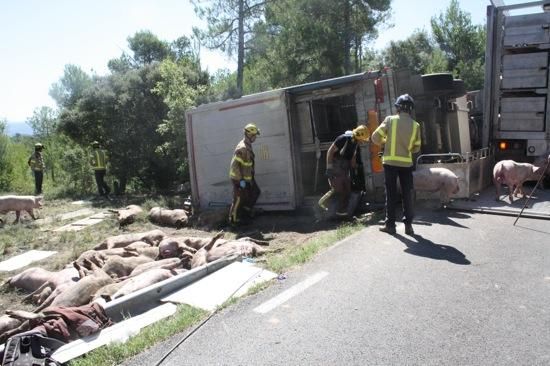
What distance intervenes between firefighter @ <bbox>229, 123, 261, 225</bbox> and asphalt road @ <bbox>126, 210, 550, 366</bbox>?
3646 millimetres

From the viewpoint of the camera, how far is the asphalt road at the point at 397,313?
3.16 meters

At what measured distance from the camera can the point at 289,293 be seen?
4.35 metres

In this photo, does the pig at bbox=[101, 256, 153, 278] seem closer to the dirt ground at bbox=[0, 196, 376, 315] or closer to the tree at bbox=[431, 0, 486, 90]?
the dirt ground at bbox=[0, 196, 376, 315]

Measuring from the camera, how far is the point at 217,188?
1046 cm

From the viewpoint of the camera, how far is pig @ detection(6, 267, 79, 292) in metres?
6.06

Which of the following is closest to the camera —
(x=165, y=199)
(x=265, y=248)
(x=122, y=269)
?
(x=122, y=269)

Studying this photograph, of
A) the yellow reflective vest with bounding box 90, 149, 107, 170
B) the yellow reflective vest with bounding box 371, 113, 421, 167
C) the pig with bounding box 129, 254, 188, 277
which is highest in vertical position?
the yellow reflective vest with bounding box 371, 113, 421, 167

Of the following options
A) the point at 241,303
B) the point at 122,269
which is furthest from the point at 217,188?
the point at 241,303

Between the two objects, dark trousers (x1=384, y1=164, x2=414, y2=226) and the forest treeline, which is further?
the forest treeline

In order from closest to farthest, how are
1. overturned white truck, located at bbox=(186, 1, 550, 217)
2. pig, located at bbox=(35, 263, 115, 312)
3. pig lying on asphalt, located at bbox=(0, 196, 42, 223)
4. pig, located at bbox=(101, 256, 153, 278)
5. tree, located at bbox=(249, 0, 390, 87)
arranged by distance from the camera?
pig, located at bbox=(35, 263, 115, 312)
pig, located at bbox=(101, 256, 153, 278)
overturned white truck, located at bbox=(186, 1, 550, 217)
pig lying on asphalt, located at bbox=(0, 196, 42, 223)
tree, located at bbox=(249, 0, 390, 87)

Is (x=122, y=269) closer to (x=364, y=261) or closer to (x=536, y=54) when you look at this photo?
(x=364, y=261)

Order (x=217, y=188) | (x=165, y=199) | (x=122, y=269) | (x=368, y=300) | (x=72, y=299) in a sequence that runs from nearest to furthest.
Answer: (x=368, y=300)
(x=72, y=299)
(x=122, y=269)
(x=217, y=188)
(x=165, y=199)

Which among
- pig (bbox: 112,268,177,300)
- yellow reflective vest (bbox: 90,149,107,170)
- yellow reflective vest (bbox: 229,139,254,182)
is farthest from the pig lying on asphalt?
pig (bbox: 112,268,177,300)

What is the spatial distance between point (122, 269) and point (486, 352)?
14.7 feet
